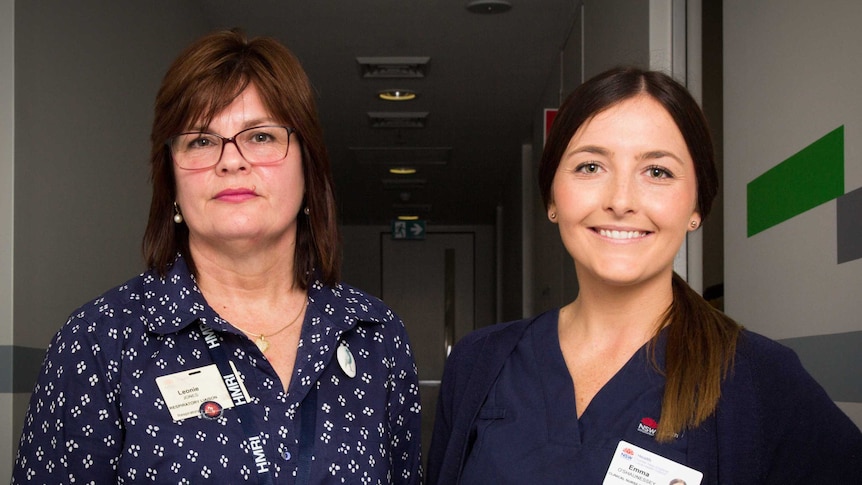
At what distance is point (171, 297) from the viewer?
195cm

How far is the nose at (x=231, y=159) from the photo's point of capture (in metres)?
1.95

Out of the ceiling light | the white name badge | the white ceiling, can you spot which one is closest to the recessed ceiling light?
the white ceiling

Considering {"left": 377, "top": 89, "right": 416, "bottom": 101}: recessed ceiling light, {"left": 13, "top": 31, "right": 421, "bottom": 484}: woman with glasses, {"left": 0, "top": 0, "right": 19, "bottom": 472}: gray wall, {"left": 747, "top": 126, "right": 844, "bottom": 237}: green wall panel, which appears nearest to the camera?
{"left": 13, "top": 31, "right": 421, "bottom": 484}: woman with glasses

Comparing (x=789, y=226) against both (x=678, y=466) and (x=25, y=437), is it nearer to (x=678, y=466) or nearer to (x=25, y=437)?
(x=678, y=466)

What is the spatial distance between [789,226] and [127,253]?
119 inches

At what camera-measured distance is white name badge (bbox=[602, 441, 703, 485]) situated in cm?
161

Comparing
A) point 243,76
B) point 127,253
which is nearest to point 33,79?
point 127,253

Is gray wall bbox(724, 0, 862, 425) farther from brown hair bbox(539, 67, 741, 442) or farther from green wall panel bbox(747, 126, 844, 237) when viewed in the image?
brown hair bbox(539, 67, 741, 442)

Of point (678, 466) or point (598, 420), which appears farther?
point (598, 420)

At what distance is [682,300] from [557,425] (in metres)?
0.33

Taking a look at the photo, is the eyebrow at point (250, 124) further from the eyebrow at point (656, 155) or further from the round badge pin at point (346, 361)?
the eyebrow at point (656, 155)

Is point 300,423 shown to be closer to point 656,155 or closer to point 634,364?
point 634,364

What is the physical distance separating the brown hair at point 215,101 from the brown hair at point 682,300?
505mm

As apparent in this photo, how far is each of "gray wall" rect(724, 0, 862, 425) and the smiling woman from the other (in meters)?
0.49
